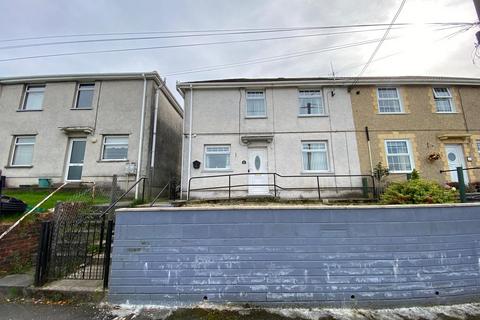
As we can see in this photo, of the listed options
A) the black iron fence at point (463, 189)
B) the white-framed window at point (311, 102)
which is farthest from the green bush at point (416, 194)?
the white-framed window at point (311, 102)

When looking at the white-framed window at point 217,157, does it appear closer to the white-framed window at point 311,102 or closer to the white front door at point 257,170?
the white front door at point 257,170

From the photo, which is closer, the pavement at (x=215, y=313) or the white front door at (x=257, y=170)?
the pavement at (x=215, y=313)

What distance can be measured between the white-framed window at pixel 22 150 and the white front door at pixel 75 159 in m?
1.84

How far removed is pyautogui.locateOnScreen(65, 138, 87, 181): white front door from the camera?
1015 cm

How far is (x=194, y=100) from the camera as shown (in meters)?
10.9

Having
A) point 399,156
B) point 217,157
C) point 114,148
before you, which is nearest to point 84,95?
point 114,148

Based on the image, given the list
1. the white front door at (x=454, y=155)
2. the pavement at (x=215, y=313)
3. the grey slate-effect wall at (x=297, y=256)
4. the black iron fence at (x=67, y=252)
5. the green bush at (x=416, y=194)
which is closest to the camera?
the pavement at (x=215, y=313)

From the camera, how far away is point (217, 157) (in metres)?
10.4

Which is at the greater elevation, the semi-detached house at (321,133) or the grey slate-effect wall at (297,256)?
the semi-detached house at (321,133)

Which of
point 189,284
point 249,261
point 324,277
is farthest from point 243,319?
point 324,277

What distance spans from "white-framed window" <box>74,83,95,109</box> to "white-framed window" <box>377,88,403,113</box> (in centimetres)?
1428

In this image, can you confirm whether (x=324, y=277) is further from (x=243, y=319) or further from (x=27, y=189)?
(x=27, y=189)

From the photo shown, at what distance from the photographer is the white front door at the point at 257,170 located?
10.0 m

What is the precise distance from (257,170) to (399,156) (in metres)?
→ 6.66
